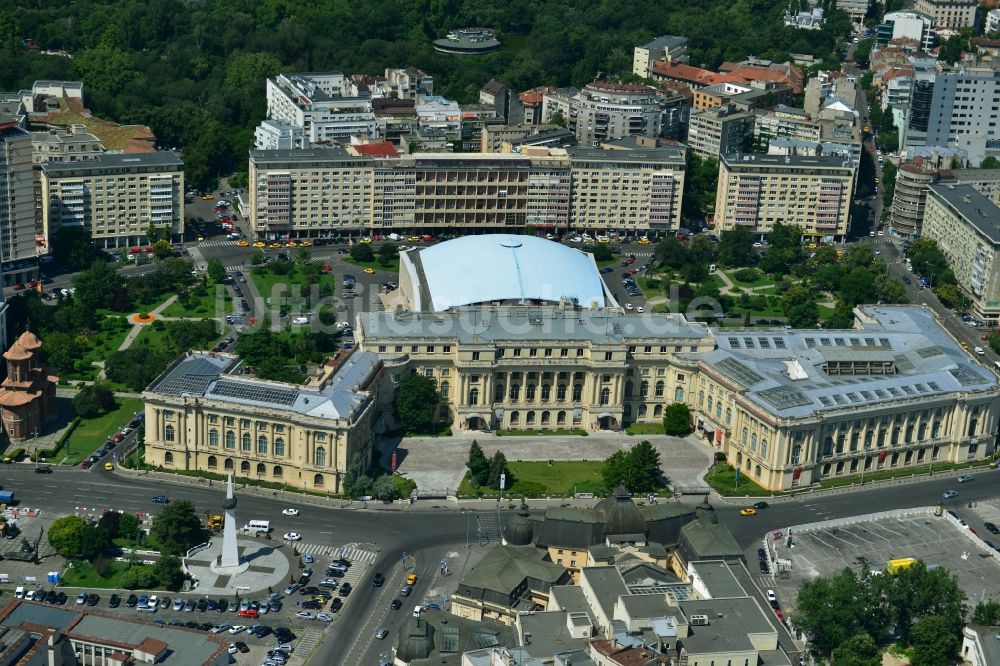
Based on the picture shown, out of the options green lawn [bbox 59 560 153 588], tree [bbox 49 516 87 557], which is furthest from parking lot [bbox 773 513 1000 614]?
tree [bbox 49 516 87 557]

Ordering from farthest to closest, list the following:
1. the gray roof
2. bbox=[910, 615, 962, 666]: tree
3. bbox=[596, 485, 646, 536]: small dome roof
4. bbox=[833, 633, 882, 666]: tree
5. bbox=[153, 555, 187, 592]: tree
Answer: bbox=[596, 485, 646, 536]: small dome roof → bbox=[153, 555, 187, 592]: tree → bbox=[910, 615, 962, 666]: tree → bbox=[833, 633, 882, 666]: tree → the gray roof

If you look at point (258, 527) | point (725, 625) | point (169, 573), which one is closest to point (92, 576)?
point (169, 573)

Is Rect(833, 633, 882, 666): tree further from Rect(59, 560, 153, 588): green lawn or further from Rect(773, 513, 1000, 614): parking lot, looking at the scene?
Rect(59, 560, 153, 588): green lawn

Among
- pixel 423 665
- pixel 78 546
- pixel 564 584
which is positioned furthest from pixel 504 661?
pixel 78 546

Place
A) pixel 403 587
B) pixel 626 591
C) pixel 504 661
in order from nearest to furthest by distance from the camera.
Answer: pixel 504 661 → pixel 626 591 → pixel 403 587

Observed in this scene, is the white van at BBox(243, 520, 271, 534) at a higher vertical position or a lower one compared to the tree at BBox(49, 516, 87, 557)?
lower

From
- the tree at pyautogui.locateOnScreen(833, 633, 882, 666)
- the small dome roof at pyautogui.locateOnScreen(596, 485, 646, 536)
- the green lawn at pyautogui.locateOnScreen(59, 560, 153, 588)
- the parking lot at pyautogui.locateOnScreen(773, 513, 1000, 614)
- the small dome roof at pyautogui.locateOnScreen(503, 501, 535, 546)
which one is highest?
the small dome roof at pyautogui.locateOnScreen(596, 485, 646, 536)

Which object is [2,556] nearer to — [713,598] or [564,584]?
[564,584]
